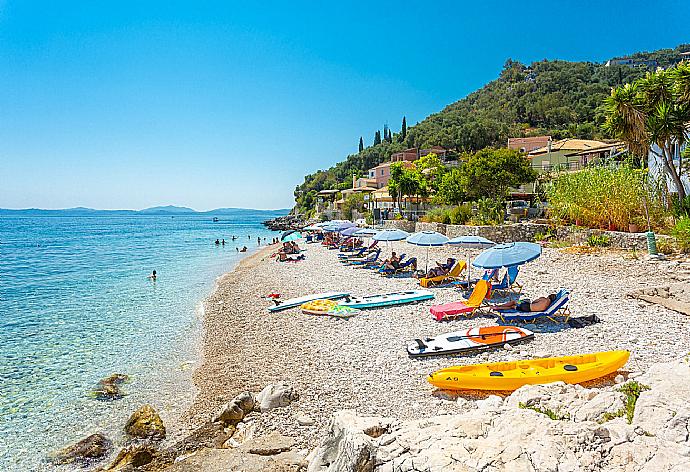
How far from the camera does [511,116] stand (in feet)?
287

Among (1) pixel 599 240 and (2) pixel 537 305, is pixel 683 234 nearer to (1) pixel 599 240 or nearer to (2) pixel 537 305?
(1) pixel 599 240

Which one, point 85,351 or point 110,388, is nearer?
point 110,388

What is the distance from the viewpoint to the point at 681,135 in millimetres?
17812

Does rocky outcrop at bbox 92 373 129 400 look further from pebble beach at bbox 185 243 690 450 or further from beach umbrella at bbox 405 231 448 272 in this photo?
beach umbrella at bbox 405 231 448 272

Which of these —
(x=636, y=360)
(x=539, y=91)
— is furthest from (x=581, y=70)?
(x=636, y=360)

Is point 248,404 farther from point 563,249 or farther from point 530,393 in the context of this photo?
point 563,249

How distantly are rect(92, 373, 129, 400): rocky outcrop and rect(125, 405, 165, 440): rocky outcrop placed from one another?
1.68m

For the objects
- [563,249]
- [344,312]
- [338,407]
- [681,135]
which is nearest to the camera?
[338,407]

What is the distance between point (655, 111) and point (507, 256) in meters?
12.0

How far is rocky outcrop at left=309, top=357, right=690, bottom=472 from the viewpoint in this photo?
3307 mm

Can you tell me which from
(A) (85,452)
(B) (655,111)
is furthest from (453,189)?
(A) (85,452)

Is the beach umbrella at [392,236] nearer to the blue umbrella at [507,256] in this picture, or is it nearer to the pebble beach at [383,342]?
the pebble beach at [383,342]

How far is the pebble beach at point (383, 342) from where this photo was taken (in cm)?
752

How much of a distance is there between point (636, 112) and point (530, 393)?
1828 cm
